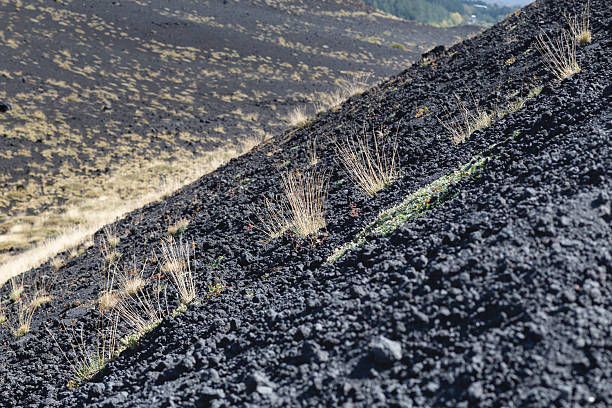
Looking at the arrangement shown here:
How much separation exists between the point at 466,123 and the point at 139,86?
28486mm

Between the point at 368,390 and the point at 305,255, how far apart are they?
2348mm

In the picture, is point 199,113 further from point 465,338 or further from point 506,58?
point 465,338

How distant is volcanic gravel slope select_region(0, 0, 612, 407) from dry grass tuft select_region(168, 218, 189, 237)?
5.21 ft

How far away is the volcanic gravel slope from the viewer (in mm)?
1763

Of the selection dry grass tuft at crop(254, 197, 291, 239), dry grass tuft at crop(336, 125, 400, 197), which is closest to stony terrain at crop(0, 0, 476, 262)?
dry grass tuft at crop(254, 197, 291, 239)

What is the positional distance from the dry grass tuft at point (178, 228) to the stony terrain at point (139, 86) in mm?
8733

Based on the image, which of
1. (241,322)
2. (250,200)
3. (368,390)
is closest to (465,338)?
(368,390)

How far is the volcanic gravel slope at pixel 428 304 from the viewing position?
176 cm

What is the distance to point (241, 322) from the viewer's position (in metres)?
3.04

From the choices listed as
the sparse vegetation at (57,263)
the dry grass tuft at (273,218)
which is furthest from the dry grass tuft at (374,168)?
the sparse vegetation at (57,263)

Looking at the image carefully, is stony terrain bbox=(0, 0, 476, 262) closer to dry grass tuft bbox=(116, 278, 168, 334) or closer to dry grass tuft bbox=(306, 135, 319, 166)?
dry grass tuft bbox=(306, 135, 319, 166)

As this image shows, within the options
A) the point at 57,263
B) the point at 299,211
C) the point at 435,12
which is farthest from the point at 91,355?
the point at 435,12

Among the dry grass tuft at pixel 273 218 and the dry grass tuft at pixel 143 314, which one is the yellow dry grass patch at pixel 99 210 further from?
the dry grass tuft at pixel 273 218

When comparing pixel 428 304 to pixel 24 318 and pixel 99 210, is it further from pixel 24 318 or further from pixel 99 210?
pixel 99 210
